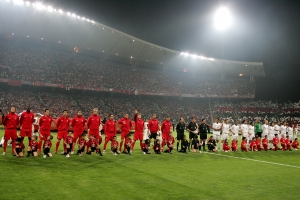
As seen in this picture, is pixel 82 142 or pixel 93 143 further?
pixel 93 143

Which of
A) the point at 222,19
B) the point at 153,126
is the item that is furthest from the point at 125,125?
the point at 222,19

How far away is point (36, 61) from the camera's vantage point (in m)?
38.9

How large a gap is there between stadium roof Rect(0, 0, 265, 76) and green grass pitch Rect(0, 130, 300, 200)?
3156cm

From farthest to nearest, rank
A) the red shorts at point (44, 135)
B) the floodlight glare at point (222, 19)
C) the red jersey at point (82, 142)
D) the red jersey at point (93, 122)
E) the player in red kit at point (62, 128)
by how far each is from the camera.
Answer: the floodlight glare at point (222, 19)
the red jersey at point (93, 122)
the player in red kit at point (62, 128)
the red jersey at point (82, 142)
the red shorts at point (44, 135)

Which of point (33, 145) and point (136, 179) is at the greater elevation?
point (33, 145)

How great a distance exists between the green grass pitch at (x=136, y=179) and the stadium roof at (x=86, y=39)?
31557 mm

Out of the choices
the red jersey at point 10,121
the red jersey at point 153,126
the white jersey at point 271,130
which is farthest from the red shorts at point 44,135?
the white jersey at point 271,130

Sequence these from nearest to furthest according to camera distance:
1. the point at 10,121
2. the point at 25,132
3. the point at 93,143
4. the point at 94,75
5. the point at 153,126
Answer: the point at 10,121, the point at 25,132, the point at 93,143, the point at 153,126, the point at 94,75

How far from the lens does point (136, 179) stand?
776cm

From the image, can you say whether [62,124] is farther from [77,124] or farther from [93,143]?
[93,143]

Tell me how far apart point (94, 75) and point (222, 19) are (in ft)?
73.5

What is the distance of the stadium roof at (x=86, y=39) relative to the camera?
120ft

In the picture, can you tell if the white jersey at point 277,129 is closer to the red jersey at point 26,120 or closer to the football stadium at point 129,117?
the football stadium at point 129,117

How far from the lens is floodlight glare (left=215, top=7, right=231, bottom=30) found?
1246 inches
